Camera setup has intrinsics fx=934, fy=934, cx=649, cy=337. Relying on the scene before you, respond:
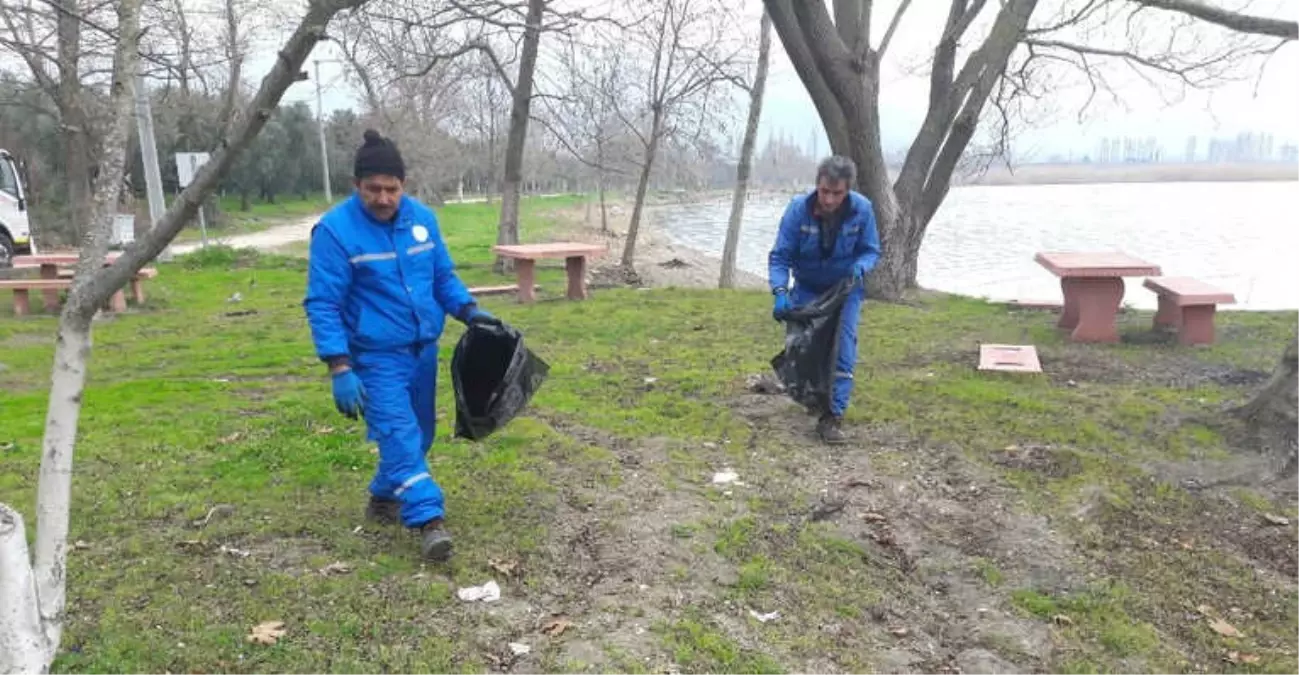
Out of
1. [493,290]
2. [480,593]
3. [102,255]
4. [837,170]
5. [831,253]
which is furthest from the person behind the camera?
[493,290]

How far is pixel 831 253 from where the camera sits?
19.3ft

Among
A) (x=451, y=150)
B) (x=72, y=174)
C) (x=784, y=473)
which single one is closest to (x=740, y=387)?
(x=784, y=473)

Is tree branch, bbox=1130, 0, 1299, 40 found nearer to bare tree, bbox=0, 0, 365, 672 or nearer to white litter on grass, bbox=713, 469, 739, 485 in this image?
white litter on grass, bbox=713, 469, 739, 485

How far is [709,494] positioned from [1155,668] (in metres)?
2.23

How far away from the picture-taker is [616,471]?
540cm

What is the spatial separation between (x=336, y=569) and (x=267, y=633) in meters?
0.55

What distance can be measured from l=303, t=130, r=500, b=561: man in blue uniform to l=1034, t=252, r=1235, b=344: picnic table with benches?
674cm

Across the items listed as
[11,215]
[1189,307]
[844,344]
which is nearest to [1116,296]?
[1189,307]

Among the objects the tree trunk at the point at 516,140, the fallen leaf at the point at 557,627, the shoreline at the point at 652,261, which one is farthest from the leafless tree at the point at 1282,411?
the tree trunk at the point at 516,140

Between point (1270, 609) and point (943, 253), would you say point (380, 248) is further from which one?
→ point (943, 253)

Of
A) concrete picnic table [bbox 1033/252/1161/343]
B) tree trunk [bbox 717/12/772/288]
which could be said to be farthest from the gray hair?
tree trunk [bbox 717/12/772/288]

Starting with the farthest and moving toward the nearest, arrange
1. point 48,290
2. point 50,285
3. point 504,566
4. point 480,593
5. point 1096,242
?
1. point 1096,242
2. point 48,290
3. point 50,285
4. point 504,566
5. point 480,593

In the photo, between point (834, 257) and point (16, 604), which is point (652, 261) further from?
point (16, 604)

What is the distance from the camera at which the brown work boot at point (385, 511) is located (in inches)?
→ 178
